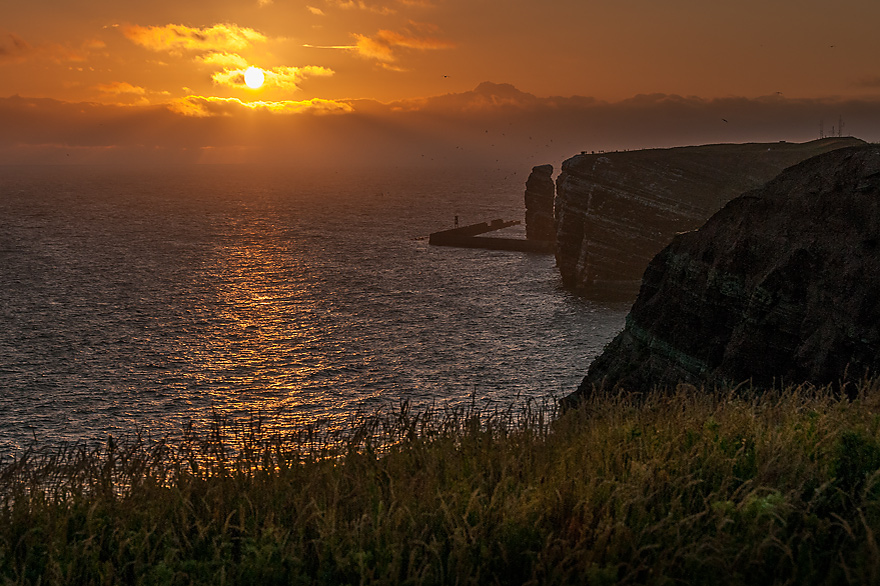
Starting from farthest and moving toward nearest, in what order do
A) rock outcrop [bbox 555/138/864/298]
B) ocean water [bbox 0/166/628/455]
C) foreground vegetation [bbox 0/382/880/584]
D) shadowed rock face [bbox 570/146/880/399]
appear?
rock outcrop [bbox 555/138/864/298]
ocean water [bbox 0/166/628/455]
shadowed rock face [bbox 570/146/880/399]
foreground vegetation [bbox 0/382/880/584]

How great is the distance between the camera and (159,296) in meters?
71.0

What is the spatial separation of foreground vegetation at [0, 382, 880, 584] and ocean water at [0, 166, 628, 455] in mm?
4514

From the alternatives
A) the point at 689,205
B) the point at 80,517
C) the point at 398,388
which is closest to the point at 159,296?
the point at 398,388

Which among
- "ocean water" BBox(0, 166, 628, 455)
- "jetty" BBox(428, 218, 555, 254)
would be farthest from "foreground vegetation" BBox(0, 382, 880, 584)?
"jetty" BBox(428, 218, 555, 254)

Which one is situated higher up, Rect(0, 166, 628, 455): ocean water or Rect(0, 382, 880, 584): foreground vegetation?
Rect(0, 382, 880, 584): foreground vegetation

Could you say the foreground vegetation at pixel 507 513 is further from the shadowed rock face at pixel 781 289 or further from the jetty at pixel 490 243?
the jetty at pixel 490 243

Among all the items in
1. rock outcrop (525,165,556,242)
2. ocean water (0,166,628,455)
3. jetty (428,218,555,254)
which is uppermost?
rock outcrop (525,165,556,242)

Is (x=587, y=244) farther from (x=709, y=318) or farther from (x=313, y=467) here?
(x=313, y=467)

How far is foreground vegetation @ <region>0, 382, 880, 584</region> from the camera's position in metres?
6.21

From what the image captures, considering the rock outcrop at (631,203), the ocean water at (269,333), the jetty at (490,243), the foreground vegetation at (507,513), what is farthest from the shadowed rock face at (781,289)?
the jetty at (490,243)

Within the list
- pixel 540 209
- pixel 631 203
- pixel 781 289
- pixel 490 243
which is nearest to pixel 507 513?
pixel 781 289

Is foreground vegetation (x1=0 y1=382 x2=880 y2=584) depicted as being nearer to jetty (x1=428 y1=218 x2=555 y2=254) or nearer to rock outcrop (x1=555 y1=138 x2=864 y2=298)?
rock outcrop (x1=555 y1=138 x2=864 y2=298)

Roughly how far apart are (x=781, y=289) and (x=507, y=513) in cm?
1495

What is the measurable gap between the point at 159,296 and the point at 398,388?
39215mm
